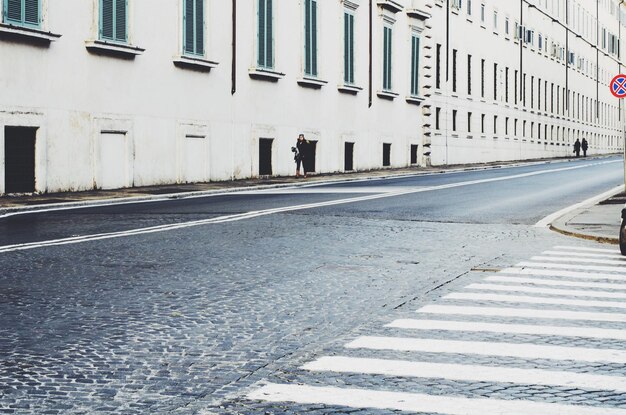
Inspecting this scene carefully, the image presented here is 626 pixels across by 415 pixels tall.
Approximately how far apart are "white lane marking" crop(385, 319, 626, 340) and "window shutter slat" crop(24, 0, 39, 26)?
19.0 m

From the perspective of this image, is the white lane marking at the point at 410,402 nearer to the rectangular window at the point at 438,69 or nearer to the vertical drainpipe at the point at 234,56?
the vertical drainpipe at the point at 234,56

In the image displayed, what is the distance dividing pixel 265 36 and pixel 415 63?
16.1m

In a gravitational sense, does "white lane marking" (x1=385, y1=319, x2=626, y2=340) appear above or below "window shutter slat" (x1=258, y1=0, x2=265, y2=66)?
below

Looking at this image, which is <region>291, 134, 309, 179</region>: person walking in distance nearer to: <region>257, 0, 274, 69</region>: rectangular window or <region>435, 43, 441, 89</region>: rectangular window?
<region>257, 0, 274, 69</region>: rectangular window

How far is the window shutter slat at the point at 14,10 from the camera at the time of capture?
2408 cm

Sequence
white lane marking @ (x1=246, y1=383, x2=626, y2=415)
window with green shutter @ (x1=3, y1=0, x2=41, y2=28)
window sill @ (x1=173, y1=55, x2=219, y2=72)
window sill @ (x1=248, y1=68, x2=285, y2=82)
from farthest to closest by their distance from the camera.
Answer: window sill @ (x1=248, y1=68, x2=285, y2=82)
window sill @ (x1=173, y1=55, x2=219, y2=72)
window with green shutter @ (x1=3, y1=0, x2=41, y2=28)
white lane marking @ (x1=246, y1=383, x2=626, y2=415)

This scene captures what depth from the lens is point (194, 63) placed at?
3128 centimetres

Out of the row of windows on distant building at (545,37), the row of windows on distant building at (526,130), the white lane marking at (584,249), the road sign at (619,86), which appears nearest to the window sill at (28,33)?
the road sign at (619,86)

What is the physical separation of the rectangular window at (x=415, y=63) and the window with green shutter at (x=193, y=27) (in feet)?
65.0

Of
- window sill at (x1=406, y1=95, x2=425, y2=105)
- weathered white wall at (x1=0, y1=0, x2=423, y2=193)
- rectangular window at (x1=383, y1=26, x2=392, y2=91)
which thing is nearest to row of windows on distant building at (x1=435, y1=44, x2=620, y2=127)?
window sill at (x1=406, y1=95, x2=425, y2=105)

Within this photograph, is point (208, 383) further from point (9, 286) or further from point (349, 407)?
point (9, 286)

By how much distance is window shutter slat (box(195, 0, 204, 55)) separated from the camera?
31.9 meters

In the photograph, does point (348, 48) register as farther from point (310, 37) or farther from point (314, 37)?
point (310, 37)

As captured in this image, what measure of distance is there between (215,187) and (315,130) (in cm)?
1163
